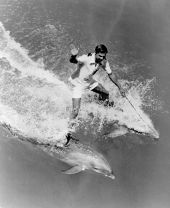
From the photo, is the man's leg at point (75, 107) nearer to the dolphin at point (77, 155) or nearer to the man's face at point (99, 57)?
the dolphin at point (77, 155)

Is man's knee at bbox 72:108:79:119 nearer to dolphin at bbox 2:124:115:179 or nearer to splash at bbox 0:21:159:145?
splash at bbox 0:21:159:145

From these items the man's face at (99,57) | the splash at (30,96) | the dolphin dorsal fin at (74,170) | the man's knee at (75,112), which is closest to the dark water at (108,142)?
the dolphin dorsal fin at (74,170)

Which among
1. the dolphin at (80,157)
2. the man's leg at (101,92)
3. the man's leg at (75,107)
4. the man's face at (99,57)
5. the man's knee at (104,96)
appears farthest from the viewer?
the man's knee at (104,96)

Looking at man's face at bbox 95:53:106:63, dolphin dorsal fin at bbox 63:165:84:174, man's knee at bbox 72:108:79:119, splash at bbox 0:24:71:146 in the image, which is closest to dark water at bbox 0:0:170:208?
dolphin dorsal fin at bbox 63:165:84:174

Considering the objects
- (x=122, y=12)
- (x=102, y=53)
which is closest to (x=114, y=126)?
(x=102, y=53)

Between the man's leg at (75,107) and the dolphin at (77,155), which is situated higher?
the man's leg at (75,107)

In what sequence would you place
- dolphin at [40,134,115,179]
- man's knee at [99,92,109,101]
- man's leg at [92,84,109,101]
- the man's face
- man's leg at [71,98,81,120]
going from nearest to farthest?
the man's face, dolphin at [40,134,115,179], man's leg at [71,98,81,120], man's leg at [92,84,109,101], man's knee at [99,92,109,101]
